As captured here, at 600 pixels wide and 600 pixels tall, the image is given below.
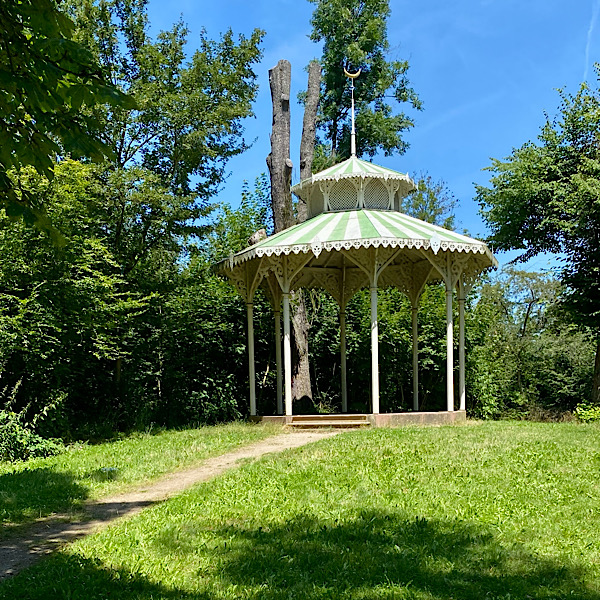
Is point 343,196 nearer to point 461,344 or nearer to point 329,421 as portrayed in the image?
point 461,344

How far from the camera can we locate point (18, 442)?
1193cm

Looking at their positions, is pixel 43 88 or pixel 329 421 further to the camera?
pixel 329 421

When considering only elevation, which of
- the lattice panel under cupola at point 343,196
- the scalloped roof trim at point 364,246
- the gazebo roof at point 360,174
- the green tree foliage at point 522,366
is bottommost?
the green tree foliage at point 522,366

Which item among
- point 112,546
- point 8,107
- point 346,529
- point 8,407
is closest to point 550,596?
point 346,529

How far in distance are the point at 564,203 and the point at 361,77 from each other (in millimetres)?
13509

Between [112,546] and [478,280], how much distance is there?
1101 centimetres

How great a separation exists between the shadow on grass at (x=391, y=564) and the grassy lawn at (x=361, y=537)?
0.01 meters

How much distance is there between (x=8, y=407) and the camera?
1242 cm

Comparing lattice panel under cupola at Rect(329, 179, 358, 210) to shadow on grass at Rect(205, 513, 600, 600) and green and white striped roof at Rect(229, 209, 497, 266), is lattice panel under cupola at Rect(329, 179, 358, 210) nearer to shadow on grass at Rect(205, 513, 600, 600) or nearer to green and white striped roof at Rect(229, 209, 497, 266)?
green and white striped roof at Rect(229, 209, 497, 266)

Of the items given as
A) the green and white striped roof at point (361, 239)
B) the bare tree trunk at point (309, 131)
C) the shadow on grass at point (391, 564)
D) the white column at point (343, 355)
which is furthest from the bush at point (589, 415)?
the shadow on grass at point (391, 564)

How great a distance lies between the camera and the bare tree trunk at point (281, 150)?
18.6 m

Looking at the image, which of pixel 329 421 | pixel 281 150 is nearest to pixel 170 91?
pixel 281 150

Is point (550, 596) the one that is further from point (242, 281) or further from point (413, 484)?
point (242, 281)

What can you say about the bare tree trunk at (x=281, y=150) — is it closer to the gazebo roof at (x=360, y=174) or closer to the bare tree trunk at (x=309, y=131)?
the bare tree trunk at (x=309, y=131)
